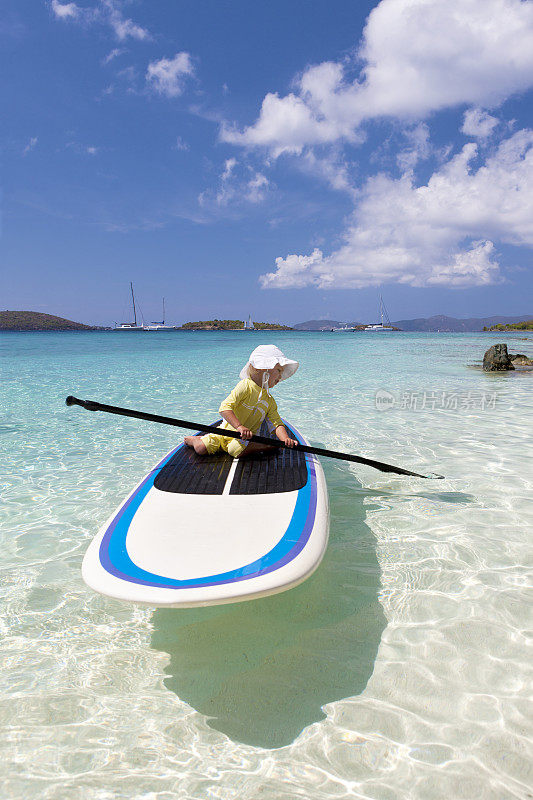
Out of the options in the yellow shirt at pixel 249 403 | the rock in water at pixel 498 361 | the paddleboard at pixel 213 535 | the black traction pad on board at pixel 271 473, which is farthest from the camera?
the rock in water at pixel 498 361

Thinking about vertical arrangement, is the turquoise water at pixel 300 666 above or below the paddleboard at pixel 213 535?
below

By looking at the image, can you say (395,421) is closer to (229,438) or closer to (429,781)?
(229,438)

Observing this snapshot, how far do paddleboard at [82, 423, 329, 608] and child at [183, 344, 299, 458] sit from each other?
352 millimetres

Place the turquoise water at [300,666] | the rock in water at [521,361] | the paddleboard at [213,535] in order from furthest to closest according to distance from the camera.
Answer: the rock in water at [521,361] → the paddleboard at [213,535] → the turquoise water at [300,666]

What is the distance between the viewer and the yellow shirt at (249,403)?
4.79 metres

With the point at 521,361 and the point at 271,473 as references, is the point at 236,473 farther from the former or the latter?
the point at 521,361

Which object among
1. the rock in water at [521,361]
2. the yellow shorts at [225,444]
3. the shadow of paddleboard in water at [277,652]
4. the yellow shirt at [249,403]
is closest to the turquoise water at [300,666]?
the shadow of paddleboard in water at [277,652]

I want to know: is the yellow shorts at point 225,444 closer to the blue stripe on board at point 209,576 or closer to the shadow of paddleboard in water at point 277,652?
the blue stripe on board at point 209,576

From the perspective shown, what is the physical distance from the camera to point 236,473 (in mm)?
4250

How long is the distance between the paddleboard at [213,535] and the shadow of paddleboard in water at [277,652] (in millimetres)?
690

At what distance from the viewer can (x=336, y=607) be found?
3434 millimetres

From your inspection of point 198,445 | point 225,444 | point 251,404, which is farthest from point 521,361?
point 198,445

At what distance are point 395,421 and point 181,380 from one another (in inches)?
405

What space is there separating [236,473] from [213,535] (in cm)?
114
